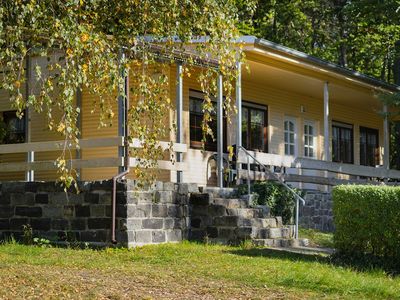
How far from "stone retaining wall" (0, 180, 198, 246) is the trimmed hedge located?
301 centimetres

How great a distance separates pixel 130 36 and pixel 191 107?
26.4 ft

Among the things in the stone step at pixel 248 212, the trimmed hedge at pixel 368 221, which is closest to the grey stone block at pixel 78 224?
the stone step at pixel 248 212

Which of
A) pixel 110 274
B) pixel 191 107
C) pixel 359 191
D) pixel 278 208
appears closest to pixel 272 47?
pixel 191 107

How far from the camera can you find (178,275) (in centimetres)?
960

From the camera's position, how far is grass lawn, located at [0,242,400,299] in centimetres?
843

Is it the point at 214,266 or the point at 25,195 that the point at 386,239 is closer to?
the point at 214,266

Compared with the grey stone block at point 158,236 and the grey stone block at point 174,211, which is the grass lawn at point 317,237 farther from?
the grey stone block at point 158,236

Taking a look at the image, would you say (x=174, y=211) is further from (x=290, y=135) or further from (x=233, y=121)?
(x=290, y=135)

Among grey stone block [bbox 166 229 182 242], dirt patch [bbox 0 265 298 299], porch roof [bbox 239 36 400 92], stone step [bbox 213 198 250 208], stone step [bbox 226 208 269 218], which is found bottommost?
dirt patch [bbox 0 265 298 299]

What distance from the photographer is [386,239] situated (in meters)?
11.4

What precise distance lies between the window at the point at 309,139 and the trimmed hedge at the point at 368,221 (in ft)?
34.0

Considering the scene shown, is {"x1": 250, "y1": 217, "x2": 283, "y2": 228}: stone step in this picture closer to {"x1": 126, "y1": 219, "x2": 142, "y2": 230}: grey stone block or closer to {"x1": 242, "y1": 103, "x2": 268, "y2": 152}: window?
{"x1": 126, "y1": 219, "x2": 142, "y2": 230}: grey stone block

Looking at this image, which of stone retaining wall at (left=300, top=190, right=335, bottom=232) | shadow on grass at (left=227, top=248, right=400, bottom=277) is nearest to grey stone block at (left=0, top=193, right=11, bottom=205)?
shadow on grass at (left=227, top=248, right=400, bottom=277)

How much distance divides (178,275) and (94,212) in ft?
10.9
